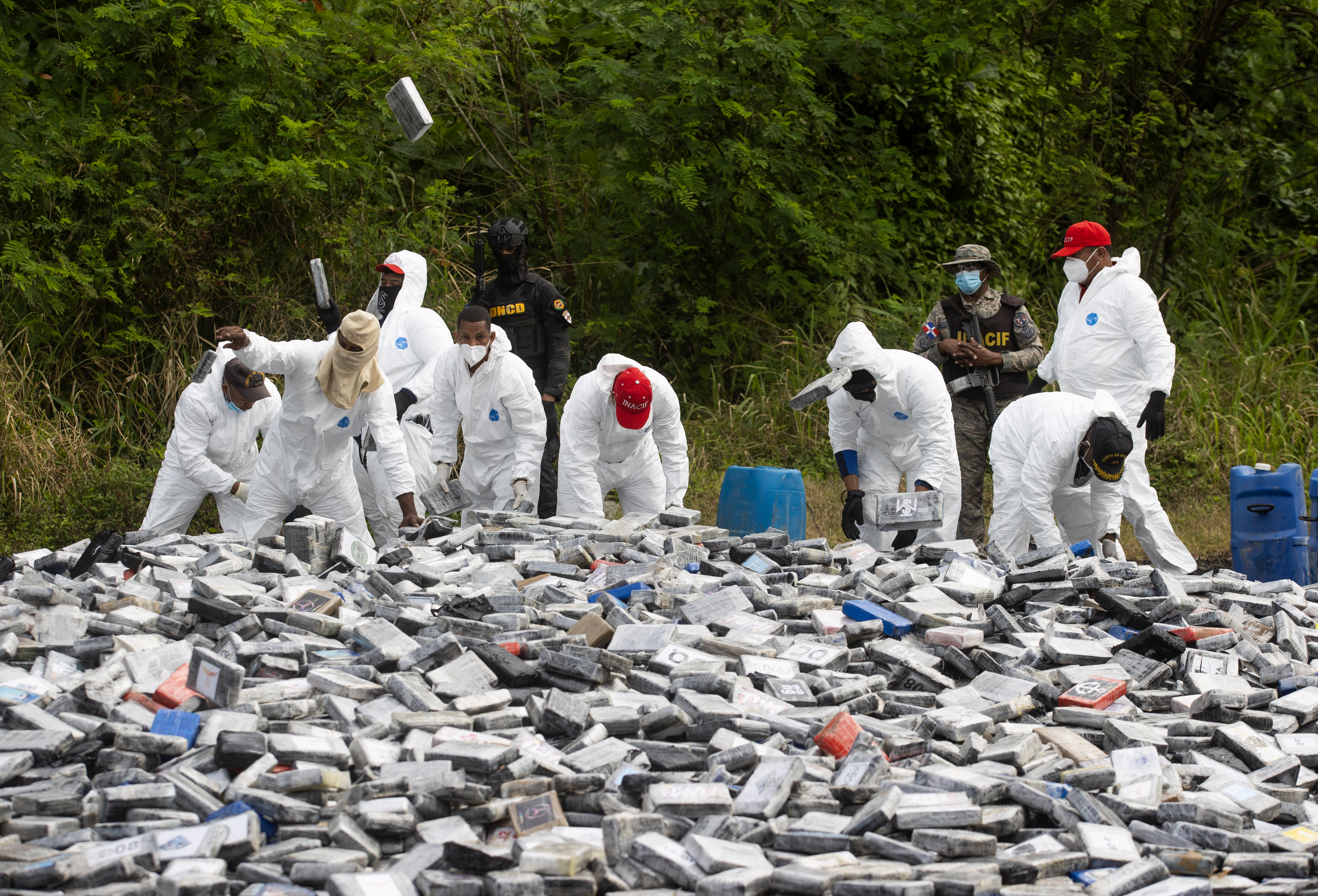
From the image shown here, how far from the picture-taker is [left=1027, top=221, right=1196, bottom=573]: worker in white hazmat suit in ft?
24.0

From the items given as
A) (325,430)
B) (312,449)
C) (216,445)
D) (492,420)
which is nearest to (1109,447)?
(492,420)

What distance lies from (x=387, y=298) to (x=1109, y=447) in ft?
16.3

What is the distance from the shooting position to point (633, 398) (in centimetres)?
702

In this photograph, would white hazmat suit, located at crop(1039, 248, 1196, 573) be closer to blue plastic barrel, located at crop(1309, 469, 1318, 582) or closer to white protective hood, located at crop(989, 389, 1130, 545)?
white protective hood, located at crop(989, 389, 1130, 545)

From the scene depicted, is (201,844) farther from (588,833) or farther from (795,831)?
(795,831)

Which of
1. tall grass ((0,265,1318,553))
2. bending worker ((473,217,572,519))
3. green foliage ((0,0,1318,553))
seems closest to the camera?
bending worker ((473,217,572,519))

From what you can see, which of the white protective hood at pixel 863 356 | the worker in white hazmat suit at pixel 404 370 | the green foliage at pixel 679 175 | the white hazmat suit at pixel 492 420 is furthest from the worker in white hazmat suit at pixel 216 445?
the white protective hood at pixel 863 356

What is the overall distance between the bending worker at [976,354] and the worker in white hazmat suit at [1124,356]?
0.20 meters

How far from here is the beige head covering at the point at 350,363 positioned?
21.2 feet

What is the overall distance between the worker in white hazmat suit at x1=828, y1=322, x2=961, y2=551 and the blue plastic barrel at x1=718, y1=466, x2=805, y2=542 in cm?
31

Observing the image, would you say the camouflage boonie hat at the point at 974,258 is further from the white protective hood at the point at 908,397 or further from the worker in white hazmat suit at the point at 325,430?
the worker in white hazmat suit at the point at 325,430

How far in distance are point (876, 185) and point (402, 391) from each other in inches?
254

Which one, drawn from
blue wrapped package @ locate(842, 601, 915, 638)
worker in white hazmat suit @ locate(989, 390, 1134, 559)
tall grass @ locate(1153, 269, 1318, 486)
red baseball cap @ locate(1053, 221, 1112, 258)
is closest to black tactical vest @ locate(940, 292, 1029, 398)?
red baseball cap @ locate(1053, 221, 1112, 258)

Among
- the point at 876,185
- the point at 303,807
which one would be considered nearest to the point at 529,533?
the point at 303,807
